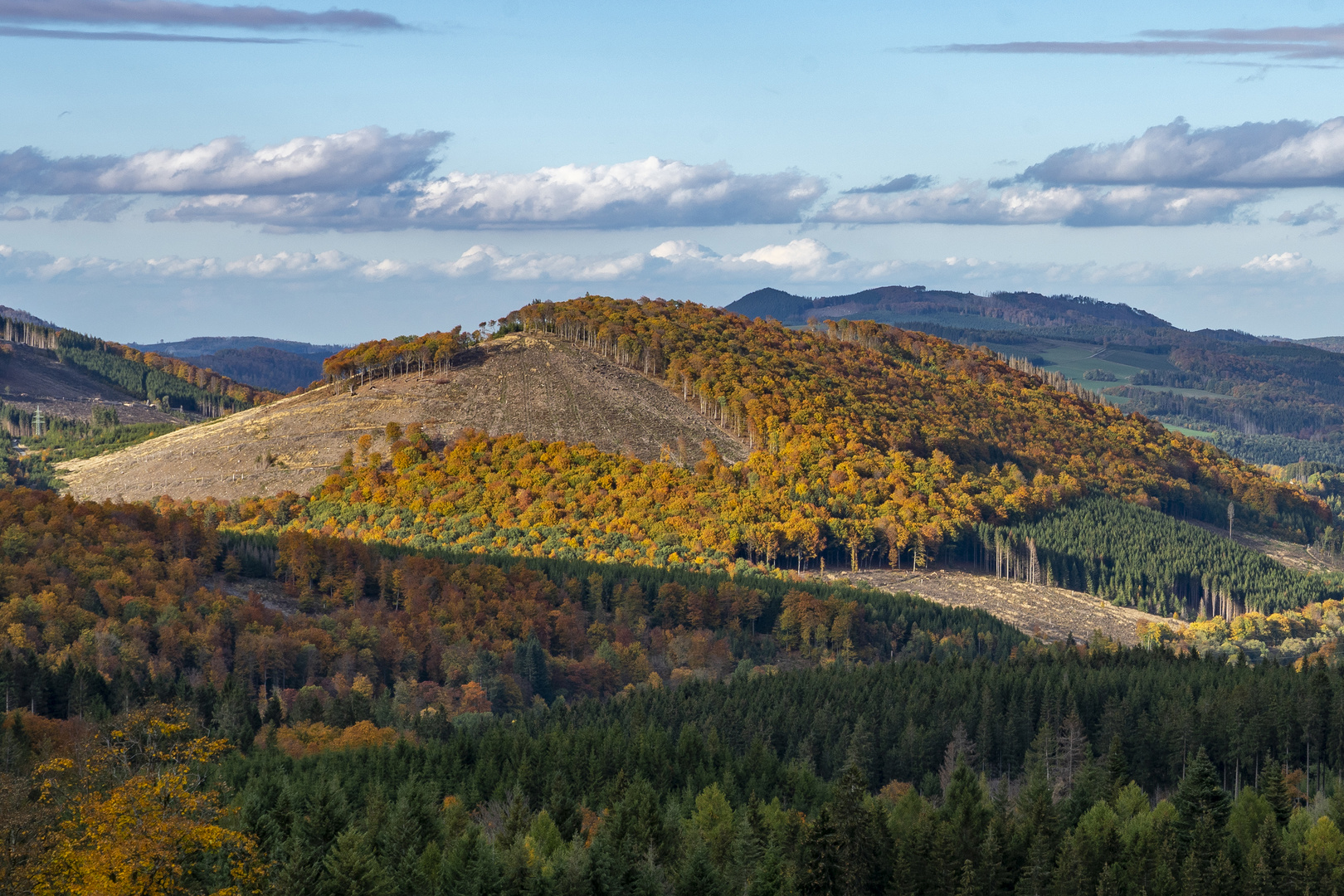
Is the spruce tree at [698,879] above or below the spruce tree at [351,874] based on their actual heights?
below

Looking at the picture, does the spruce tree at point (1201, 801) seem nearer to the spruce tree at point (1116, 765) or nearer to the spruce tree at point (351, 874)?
the spruce tree at point (1116, 765)

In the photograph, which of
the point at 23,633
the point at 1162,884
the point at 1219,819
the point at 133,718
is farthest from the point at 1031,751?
the point at 23,633

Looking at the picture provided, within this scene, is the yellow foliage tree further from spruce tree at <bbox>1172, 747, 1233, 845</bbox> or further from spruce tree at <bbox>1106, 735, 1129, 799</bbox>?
spruce tree at <bbox>1106, 735, 1129, 799</bbox>

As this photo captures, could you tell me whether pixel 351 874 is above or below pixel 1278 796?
above

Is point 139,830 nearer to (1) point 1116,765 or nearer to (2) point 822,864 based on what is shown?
(2) point 822,864

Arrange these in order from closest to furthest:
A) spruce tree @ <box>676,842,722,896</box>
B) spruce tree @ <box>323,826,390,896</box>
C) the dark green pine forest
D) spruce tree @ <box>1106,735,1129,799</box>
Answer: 1. spruce tree @ <box>323,826,390,896</box>
2. spruce tree @ <box>676,842,722,896</box>
3. the dark green pine forest
4. spruce tree @ <box>1106,735,1129,799</box>

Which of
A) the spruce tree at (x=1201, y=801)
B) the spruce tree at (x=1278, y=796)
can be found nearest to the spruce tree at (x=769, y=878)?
the spruce tree at (x=1201, y=801)

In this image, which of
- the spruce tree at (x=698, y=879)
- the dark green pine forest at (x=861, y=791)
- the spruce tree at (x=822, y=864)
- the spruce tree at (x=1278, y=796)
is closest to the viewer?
the spruce tree at (x=698, y=879)

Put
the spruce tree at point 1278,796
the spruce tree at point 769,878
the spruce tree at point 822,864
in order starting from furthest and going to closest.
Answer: the spruce tree at point 1278,796 < the spruce tree at point 822,864 < the spruce tree at point 769,878

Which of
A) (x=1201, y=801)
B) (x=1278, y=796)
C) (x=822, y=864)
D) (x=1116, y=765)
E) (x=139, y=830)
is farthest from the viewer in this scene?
(x=1116, y=765)

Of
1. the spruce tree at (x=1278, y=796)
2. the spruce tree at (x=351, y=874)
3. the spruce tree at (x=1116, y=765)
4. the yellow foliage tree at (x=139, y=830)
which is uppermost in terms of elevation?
the yellow foliage tree at (x=139, y=830)

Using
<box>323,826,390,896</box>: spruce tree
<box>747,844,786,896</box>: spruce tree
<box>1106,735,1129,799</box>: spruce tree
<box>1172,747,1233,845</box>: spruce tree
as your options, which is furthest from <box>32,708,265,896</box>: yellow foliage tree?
<box>1106,735,1129,799</box>: spruce tree

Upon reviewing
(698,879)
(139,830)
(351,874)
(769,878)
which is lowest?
(769,878)

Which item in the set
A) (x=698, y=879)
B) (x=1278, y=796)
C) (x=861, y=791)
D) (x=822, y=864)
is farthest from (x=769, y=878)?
(x=1278, y=796)
